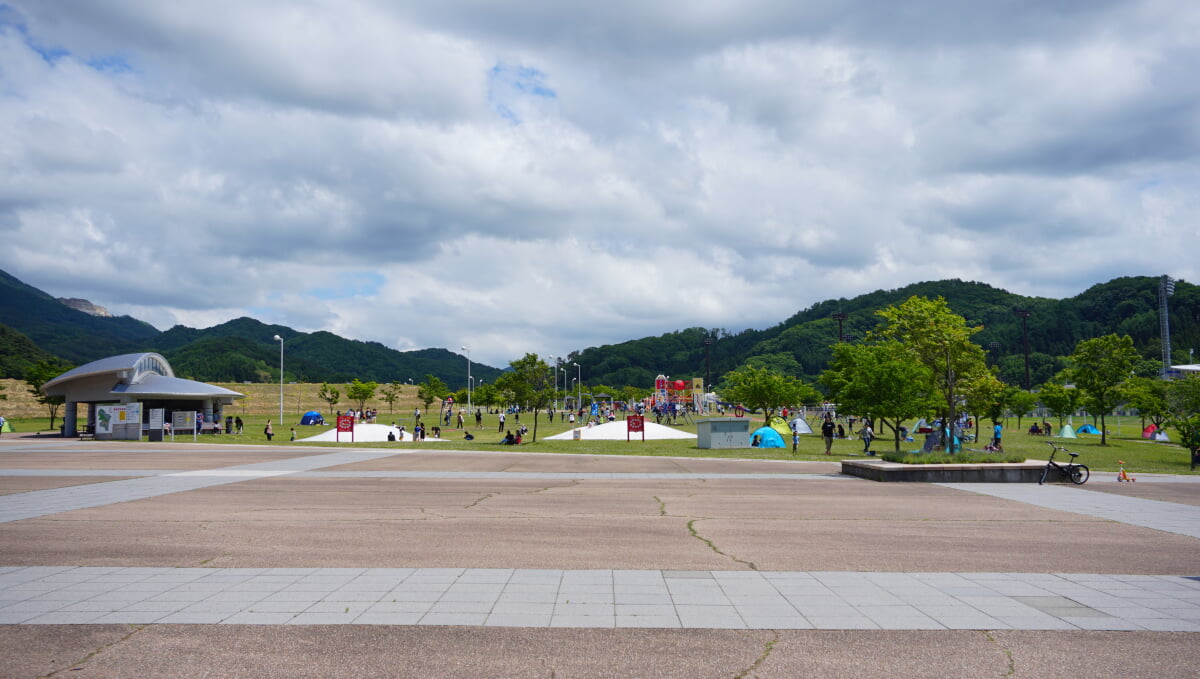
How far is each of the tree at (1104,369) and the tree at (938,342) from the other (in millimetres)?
9468

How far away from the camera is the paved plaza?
536cm

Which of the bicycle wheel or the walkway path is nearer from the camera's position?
the walkway path

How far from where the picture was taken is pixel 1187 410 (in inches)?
1126

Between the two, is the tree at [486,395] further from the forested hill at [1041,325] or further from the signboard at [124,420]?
the forested hill at [1041,325]

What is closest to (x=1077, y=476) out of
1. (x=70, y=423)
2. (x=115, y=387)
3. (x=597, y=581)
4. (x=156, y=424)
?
(x=597, y=581)

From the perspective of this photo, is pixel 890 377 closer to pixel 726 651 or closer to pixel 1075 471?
pixel 1075 471

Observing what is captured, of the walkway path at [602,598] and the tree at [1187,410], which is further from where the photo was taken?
the tree at [1187,410]

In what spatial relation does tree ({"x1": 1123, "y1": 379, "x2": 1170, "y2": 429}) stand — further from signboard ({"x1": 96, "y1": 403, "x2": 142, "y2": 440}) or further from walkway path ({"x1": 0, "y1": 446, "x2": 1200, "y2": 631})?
signboard ({"x1": 96, "y1": 403, "x2": 142, "y2": 440})

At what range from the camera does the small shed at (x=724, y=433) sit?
1378 inches

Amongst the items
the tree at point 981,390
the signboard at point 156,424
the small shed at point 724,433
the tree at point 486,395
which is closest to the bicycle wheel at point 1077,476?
the small shed at point 724,433

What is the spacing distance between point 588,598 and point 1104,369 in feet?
155

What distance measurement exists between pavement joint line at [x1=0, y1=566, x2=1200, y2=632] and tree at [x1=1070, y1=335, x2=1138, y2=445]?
1653 inches

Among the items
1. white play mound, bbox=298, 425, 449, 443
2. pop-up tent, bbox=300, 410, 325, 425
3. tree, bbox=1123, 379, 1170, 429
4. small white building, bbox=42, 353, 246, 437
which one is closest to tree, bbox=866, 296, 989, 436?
tree, bbox=1123, 379, 1170, 429

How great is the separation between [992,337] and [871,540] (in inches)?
6562
